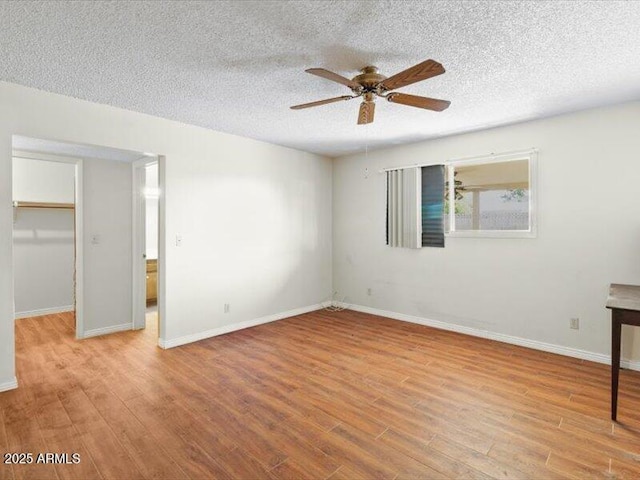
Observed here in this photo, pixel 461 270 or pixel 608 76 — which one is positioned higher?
pixel 608 76

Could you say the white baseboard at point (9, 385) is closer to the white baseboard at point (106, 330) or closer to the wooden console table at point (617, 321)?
A: the white baseboard at point (106, 330)

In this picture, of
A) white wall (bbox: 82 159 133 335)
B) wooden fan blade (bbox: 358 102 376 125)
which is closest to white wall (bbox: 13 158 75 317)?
white wall (bbox: 82 159 133 335)

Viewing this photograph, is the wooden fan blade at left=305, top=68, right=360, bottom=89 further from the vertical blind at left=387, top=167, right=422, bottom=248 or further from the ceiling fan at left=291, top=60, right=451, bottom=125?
the vertical blind at left=387, top=167, right=422, bottom=248

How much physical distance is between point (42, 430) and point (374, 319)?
3.70 m

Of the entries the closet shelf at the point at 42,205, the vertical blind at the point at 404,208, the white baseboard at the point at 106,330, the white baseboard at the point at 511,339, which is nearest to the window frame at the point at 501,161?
the vertical blind at the point at 404,208

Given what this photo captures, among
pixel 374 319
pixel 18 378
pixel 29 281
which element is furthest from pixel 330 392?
pixel 29 281

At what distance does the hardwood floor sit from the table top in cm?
78

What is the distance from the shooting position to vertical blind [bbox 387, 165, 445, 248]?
444cm

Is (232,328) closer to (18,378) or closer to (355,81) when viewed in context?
(18,378)

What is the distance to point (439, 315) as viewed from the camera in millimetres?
4418

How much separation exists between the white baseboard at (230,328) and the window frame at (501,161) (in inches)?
94.2

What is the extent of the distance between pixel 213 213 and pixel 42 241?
3149 mm

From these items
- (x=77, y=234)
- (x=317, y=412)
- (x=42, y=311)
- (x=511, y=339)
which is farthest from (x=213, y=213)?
(x=511, y=339)

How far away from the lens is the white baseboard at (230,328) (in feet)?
12.2
